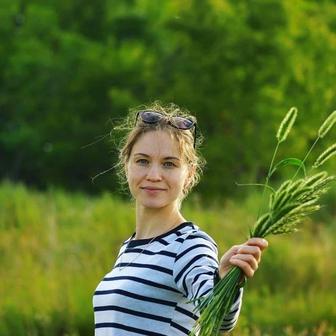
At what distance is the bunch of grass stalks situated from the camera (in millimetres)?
3773

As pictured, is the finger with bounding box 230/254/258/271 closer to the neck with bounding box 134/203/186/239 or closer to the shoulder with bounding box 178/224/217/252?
the shoulder with bounding box 178/224/217/252

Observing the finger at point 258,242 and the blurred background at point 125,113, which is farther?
the blurred background at point 125,113

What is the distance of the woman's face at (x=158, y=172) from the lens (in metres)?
4.35

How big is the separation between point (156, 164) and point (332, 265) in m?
10.8

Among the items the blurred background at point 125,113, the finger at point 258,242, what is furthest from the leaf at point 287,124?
the blurred background at point 125,113

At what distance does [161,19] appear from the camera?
44750mm

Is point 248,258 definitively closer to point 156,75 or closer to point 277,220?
point 277,220

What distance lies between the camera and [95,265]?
45.9 feet

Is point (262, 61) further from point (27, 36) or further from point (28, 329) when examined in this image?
point (28, 329)

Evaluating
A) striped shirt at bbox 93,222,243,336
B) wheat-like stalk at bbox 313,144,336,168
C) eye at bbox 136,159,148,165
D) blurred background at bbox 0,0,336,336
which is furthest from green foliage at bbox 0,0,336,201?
wheat-like stalk at bbox 313,144,336,168

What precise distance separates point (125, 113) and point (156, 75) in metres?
1.56

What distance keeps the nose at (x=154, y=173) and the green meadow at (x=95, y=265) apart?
11.3ft

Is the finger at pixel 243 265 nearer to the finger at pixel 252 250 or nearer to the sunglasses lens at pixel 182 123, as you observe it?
the finger at pixel 252 250

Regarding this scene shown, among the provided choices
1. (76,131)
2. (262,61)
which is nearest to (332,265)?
(262,61)
